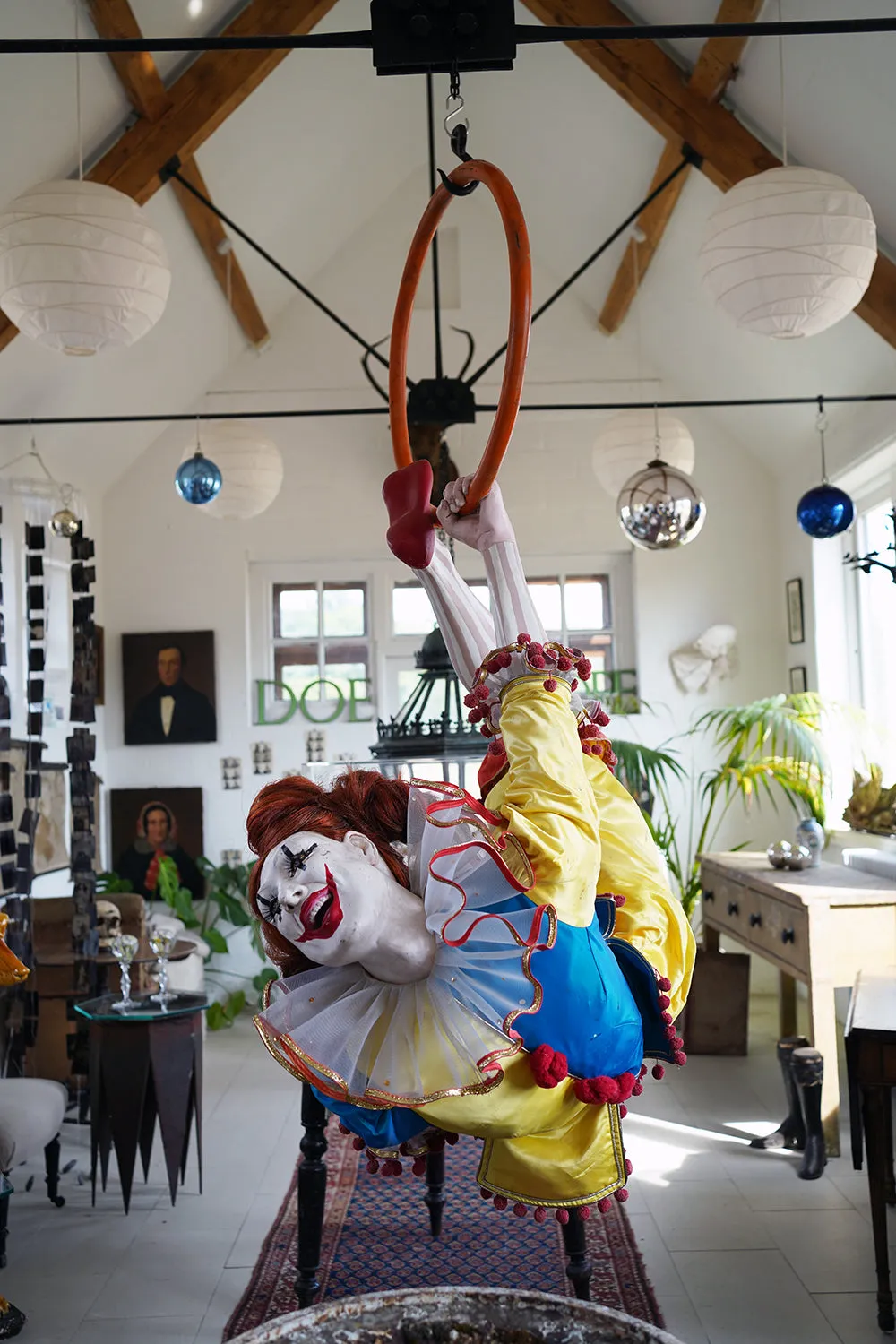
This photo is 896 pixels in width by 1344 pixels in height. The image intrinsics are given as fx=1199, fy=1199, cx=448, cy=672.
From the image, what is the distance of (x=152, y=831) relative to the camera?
6797mm

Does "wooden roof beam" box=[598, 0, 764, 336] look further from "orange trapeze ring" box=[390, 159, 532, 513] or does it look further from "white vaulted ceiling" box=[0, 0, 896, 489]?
"orange trapeze ring" box=[390, 159, 532, 513]

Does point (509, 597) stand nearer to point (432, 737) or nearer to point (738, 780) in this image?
point (432, 737)

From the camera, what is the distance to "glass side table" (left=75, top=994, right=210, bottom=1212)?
138 inches

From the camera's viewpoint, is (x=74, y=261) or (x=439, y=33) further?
(x=74, y=261)

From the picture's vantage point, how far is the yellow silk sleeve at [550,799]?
4.19 feet

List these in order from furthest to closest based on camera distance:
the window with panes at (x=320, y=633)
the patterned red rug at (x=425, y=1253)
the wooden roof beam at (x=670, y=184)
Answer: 1. the window with panes at (x=320, y=633)
2. the wooden roof beam at (x=670, y=184)
3. the patterned red rug at (x=425, y=1253)

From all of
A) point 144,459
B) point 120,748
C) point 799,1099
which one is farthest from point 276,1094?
point 144,459

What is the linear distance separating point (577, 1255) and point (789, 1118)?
173 centimetres

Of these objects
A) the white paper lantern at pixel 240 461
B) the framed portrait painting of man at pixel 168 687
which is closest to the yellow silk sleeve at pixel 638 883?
the white paper lantern at pixel 240 461

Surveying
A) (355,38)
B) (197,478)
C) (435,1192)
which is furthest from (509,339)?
(197,478)

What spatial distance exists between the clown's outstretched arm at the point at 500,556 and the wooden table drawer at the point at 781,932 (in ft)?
8.98

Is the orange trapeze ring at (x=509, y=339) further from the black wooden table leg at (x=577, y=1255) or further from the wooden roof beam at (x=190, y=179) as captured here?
the wooden roof beam at (x=190, y=179)

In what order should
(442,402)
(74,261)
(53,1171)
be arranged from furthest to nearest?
(442,402) < (53,1171) < (74,261)

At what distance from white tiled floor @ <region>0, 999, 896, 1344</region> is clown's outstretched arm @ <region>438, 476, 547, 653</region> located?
1.99m
